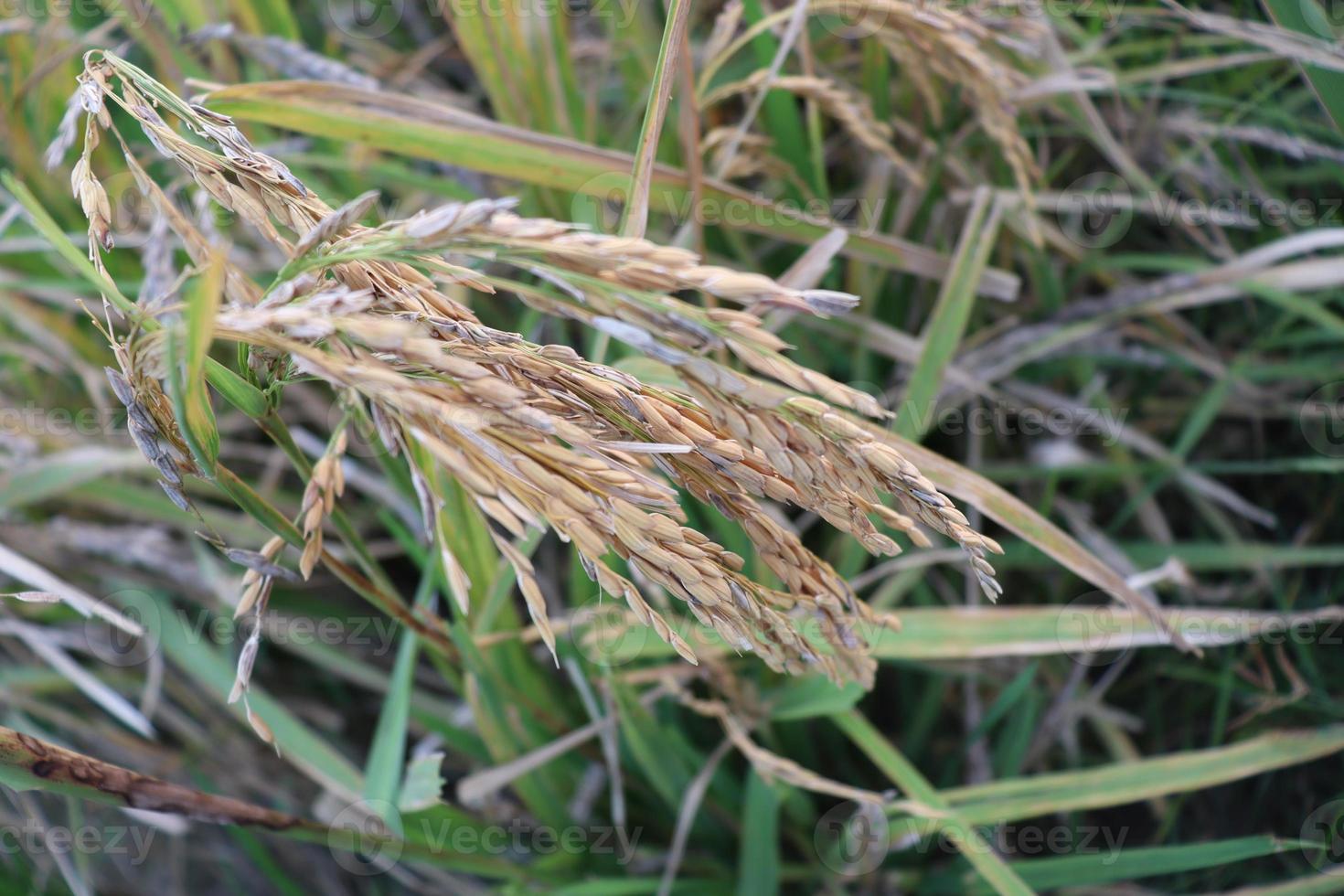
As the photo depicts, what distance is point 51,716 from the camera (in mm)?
1353

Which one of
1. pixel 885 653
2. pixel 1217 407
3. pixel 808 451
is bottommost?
pixel 885 653

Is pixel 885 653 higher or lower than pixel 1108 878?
higher

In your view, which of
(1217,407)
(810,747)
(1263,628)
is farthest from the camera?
(1217,407)

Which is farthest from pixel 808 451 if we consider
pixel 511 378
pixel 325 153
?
pixel 325 153

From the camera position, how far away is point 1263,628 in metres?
0.99

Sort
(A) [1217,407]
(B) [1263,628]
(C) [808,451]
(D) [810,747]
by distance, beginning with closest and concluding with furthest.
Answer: (C) [808,451] → (B) [1263,628] → (D) [810,747] → (A) [1217,407]

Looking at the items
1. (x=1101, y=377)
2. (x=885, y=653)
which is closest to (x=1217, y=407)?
(x=1101, y=377)

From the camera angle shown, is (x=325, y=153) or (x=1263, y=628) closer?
(x=1263, y=628)

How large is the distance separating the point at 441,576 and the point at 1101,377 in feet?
3.11

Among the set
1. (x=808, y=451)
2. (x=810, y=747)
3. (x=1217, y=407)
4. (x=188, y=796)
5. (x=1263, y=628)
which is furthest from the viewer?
(x=1217, y=407)

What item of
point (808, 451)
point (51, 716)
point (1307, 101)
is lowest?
point (51, 716)

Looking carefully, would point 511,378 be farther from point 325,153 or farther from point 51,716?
point 51,716

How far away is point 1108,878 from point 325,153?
140 centimetres

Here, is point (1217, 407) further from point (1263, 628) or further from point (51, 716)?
point (51, 716)
